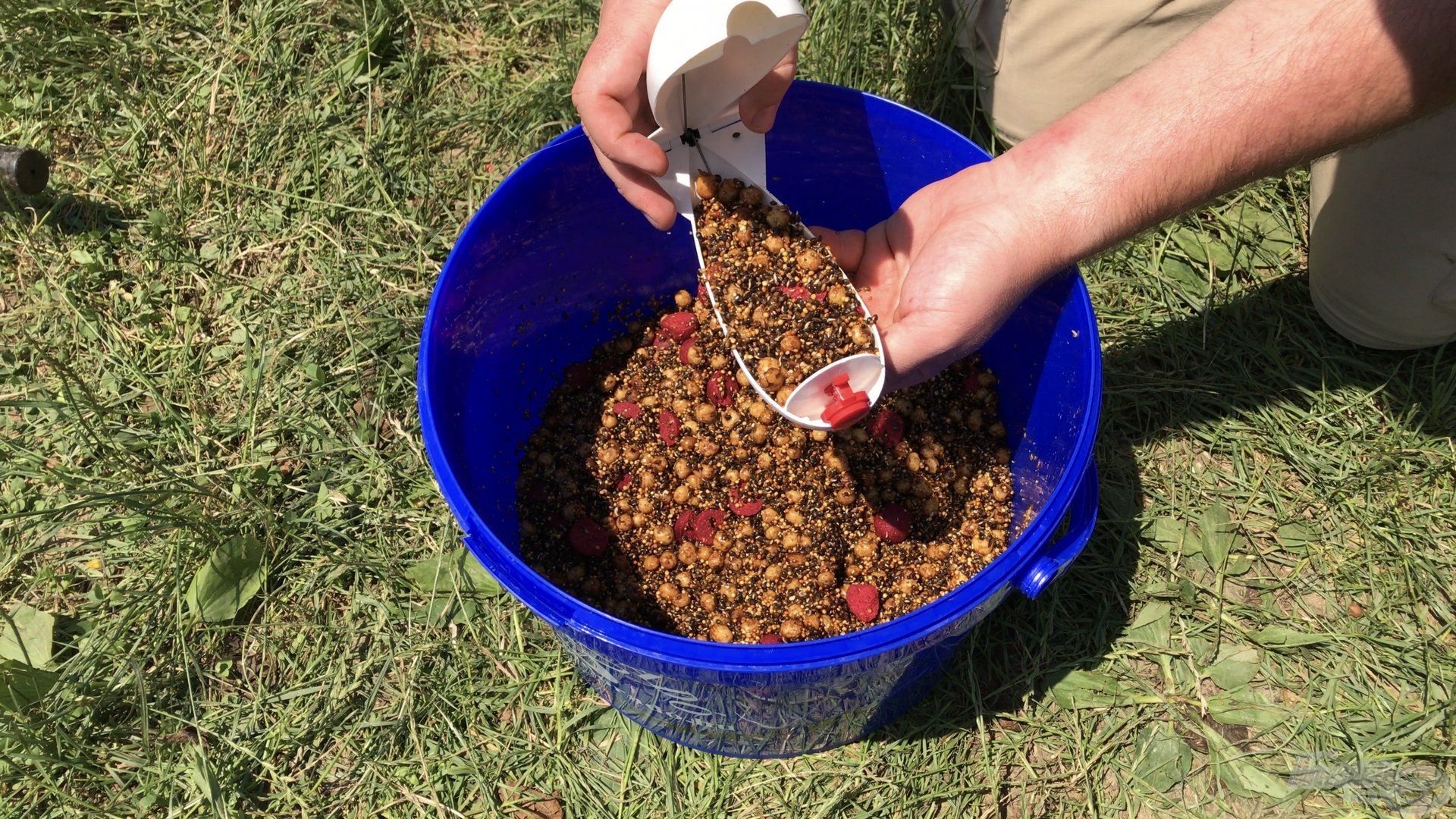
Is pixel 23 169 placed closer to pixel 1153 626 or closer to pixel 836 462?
pixel 836 462

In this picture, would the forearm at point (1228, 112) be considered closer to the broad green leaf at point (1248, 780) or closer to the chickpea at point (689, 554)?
the chickpea at point (689, 554)

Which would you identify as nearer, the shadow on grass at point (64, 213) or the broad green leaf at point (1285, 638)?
the broad green leaf at point (1285, 638)

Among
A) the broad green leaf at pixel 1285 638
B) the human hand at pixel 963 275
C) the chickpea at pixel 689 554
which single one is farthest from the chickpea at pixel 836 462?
the broad green leaf at pixel 1285 638

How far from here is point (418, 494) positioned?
233 cm

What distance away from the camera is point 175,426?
243 centimetres

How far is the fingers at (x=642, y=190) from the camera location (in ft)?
6.10

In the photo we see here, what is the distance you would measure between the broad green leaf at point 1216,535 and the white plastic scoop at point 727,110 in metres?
1.04

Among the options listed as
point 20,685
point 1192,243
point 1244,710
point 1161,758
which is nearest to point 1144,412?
point 1192,243

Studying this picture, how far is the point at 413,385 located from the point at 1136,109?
173 cm

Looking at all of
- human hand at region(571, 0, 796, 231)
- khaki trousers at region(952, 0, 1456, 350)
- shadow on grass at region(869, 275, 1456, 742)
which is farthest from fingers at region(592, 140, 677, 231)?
khaki trousers at region(952, 0, 1456, 350)

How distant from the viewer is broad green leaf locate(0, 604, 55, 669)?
2154 millimetres

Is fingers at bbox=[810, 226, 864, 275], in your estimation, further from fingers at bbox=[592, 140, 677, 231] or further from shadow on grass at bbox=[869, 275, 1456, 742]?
shadow on grass at bbox=[869, 275, 1456, 742]

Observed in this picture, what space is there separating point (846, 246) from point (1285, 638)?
1.32 metres

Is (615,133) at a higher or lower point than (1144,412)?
higher
